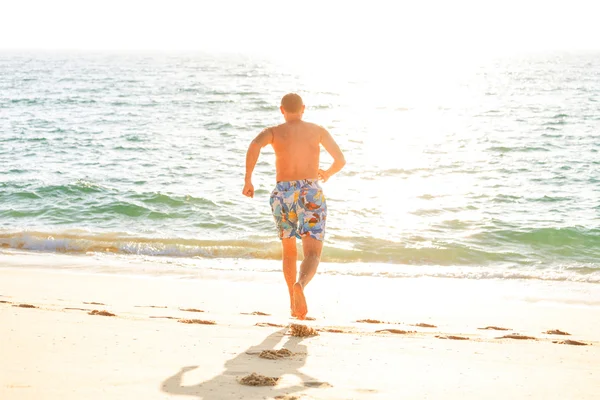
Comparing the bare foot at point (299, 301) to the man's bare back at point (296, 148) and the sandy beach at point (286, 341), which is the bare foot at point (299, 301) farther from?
the man's bare back at point (296, 148)

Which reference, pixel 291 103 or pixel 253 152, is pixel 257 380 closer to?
pixel 253 152

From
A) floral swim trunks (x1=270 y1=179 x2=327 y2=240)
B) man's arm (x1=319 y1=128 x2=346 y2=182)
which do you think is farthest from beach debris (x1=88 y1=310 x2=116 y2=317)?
man's arm (x1=319 y1=128 x2=346 y2=182)

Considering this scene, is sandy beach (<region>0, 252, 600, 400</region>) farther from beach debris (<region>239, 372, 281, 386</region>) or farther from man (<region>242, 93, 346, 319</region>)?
man (<region>242, 93, 346, 319</region>)

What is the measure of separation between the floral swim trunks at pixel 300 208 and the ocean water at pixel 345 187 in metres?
3.93

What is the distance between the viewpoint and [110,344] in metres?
4.59

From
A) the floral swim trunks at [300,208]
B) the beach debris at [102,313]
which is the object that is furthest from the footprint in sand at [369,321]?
the beach debris at [102,313]

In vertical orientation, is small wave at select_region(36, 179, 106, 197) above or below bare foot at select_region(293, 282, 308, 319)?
below

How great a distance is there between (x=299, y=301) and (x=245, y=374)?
4.66 ft

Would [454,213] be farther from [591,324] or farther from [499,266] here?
[591,324]

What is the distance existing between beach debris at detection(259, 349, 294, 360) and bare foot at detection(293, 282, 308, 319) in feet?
2.78

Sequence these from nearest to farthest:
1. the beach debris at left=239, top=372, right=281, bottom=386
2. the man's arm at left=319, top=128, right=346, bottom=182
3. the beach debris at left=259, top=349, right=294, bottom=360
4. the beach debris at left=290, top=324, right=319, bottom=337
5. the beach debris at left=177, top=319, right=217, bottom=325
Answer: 1. the beach debris at left=239, top=372, right=281, bottom=386
2. the beach debris at left=259, top=349, right=294, bottom=360
3. the beach debris at left=290, top=324, right=319, bottom=337
4. the beach debris at left=177, top=319, right=217, bottom=325
5. the man's arm at left=319, top=128, right=346, bottom=182

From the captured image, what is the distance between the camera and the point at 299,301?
17.6ft

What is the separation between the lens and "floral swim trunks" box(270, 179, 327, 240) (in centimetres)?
554

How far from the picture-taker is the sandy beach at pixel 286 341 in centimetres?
381
